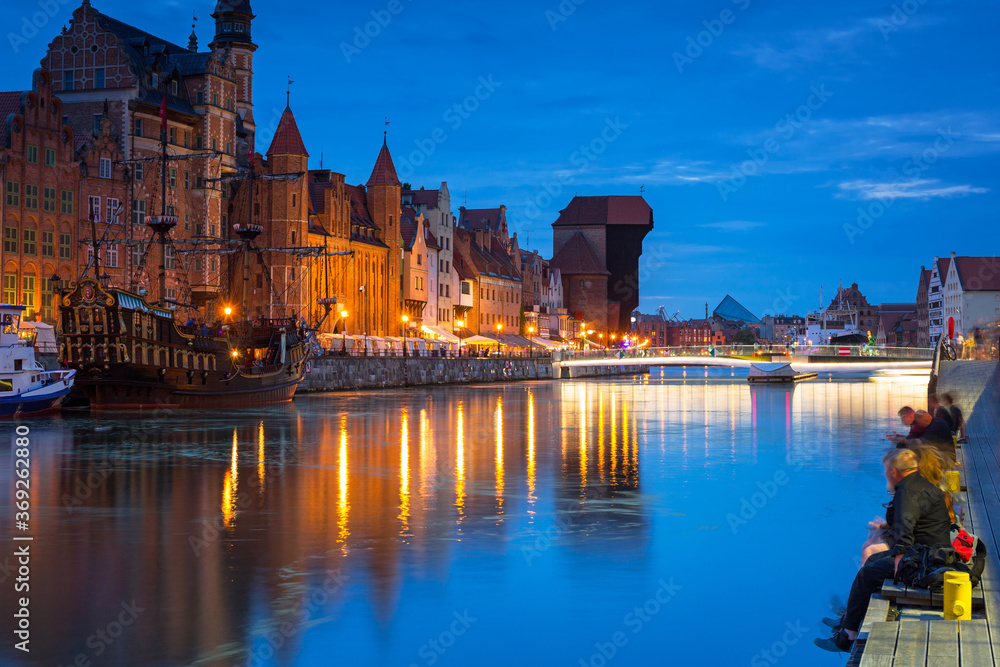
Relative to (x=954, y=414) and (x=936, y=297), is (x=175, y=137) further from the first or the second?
(x=936, y=297)

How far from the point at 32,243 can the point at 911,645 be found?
201ft

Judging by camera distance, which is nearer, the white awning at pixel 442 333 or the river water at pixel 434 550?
the river water at pixel 434 550

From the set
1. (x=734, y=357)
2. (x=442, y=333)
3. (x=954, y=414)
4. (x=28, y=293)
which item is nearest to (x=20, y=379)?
(x=28, y=293)

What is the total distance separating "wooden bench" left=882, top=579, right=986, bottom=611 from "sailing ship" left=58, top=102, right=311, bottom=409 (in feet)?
141

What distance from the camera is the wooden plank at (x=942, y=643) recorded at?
25.5 feet

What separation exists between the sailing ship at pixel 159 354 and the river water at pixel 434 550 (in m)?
13.7

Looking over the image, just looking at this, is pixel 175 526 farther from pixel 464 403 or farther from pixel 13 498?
pixel 464 403

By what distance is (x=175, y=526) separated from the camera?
18156 mm

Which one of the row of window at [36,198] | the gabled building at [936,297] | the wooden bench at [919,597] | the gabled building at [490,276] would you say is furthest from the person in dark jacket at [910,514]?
the gabled building at [936,297]

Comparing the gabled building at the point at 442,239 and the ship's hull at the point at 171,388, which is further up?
the gabled building at the point at 442,239

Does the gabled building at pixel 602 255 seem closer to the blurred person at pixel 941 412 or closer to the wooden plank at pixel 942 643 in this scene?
the blurred person at pixel 941 412

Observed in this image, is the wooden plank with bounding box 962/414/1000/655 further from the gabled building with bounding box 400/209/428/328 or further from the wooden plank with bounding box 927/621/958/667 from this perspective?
the gabled building with bounding box 400/209/428/328

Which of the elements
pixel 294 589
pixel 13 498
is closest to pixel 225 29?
pixel 13 498

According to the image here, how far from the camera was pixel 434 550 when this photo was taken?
16.2m
